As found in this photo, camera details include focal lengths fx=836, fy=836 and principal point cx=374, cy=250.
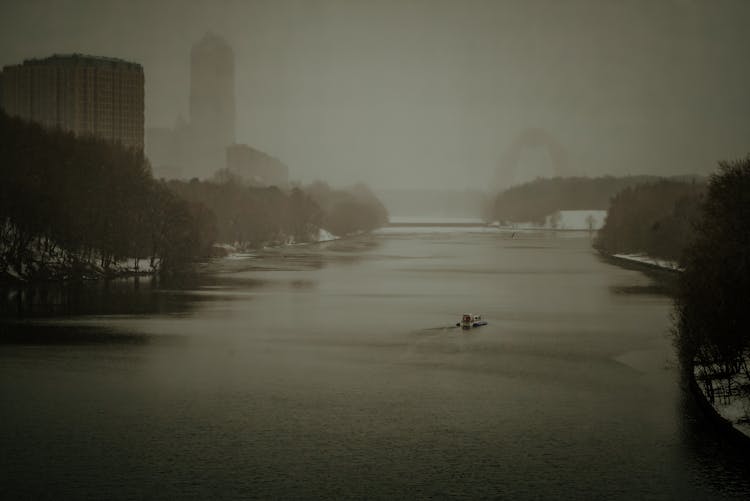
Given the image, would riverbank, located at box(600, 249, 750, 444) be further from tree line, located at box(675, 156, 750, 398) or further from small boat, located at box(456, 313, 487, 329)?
small boat, located at box(456, 313, 487, 329)

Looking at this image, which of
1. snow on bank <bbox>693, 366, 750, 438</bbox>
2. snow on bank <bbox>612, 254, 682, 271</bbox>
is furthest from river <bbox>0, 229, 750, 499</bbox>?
snow on bank <bbox>612, 254, 682, 271</bbox>

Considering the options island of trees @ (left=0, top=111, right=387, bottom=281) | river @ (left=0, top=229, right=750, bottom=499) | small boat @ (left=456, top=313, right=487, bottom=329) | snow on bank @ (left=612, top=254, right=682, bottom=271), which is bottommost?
river @ (left=0, top=229, right=750, bottom=499)

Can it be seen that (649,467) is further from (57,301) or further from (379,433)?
(57,301)

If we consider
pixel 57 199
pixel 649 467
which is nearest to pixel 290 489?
pixel 649 467

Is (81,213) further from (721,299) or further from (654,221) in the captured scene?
(654,221)

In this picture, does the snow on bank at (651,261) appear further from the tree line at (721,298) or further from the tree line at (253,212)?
the tree line at (253,212)

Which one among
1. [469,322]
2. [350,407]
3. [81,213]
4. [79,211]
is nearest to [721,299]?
[350,407]
